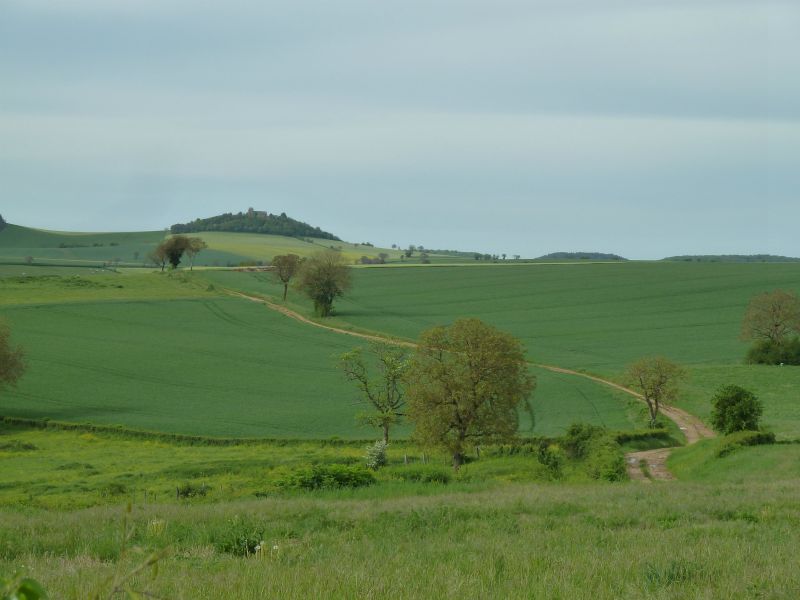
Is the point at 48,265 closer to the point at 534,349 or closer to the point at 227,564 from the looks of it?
the point at 534,349

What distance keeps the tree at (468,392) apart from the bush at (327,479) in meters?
18.7

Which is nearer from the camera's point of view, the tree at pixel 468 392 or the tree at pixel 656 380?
the tree at pixel 468 392

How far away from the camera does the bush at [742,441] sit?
1443 inches

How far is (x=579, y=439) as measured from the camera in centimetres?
4331

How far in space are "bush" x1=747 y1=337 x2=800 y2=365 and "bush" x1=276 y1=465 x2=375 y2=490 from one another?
58798 millimetres

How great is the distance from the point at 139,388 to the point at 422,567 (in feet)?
198

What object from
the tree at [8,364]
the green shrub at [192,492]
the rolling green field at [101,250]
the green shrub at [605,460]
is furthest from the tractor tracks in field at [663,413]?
the rolling green field at [101,250]

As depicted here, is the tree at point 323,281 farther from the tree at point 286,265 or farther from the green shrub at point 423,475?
the green shrub at point 423,475

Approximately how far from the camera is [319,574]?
7707 millimetres

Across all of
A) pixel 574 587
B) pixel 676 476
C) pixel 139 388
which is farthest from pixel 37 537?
pixel 139 388

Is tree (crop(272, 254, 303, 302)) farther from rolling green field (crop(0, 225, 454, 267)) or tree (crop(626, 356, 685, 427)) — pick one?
tree (crop(626, 356, 685, 427))

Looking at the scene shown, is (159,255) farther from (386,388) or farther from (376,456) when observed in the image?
(376,456)

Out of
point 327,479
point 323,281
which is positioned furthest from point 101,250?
point 327,479

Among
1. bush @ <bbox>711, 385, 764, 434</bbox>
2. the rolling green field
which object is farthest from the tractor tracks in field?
the rolling green field
